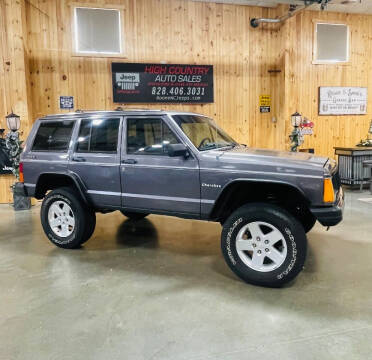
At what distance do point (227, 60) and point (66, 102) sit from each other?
396cm

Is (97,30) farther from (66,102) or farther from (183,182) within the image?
(183,182)

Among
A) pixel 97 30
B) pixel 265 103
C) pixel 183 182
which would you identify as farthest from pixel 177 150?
pixel 265 103

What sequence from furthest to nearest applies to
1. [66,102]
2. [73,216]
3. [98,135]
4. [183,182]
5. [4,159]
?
[66,102]
[4,159]
[73,216]
[98,135]
[183,182]

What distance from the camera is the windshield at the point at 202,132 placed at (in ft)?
12.0

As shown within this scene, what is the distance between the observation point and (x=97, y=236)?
191 inches

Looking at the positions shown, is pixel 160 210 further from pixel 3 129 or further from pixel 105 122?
pixel 3 129

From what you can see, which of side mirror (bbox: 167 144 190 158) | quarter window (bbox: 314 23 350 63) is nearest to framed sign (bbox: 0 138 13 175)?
side mirror (bbox: 167 144 190 158)

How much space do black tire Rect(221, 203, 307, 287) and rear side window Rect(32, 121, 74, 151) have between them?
2.32 metres

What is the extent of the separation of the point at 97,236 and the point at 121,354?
275 cm

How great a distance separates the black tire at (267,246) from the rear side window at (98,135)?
1661 millimetres

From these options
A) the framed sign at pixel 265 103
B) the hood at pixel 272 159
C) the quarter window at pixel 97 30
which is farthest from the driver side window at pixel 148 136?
the framed sign at pixel 265 103

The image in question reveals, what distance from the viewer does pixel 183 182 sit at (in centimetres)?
354

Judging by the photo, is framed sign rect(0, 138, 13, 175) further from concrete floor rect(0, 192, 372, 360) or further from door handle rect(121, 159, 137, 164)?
door handle rect(121, 159, 137, 164)

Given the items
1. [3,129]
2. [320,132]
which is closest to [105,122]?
[3,129]
